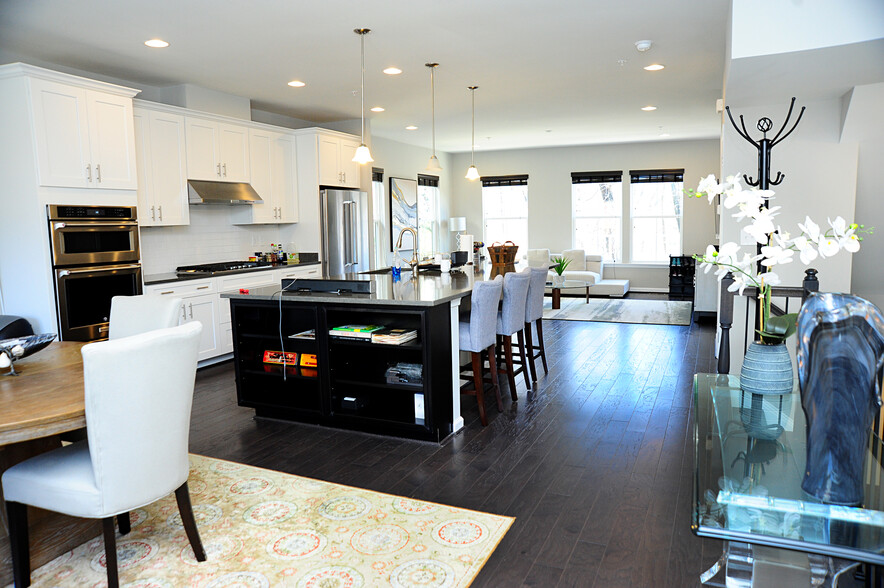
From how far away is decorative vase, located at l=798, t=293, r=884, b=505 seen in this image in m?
1.37

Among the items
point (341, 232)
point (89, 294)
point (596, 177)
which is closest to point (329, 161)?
point (341, 232)

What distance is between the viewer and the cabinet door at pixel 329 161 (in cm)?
685

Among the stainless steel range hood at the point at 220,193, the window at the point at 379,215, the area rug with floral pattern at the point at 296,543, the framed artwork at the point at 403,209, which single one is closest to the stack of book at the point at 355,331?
the area rug with floral pattern at the point at 296,543

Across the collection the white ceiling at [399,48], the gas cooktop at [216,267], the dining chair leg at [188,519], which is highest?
the white ceiling at [399,48]

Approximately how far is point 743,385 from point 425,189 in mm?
9451

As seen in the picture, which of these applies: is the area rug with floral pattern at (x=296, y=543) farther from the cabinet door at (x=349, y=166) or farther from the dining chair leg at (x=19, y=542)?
the cabinet door at (x=349, y=166)

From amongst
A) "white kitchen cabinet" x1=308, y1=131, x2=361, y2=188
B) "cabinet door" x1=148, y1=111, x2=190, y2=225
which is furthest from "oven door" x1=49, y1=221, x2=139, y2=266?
"white kitchen cabinet" x1=308, y1=131, x2=361, y2=188

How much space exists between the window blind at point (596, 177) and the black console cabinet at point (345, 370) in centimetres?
828

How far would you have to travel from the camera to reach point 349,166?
7348 mm

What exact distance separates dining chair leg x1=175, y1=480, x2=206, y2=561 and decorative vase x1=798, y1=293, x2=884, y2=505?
210 cm

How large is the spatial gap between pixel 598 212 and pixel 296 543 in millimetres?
9966

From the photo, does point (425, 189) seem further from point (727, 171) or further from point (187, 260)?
point (727, 171)

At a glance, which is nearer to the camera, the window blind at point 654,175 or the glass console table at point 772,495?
the glass console table at point 772,495

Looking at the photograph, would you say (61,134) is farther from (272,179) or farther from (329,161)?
(329,161)
